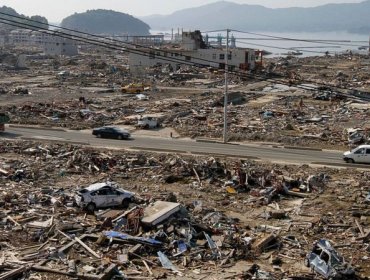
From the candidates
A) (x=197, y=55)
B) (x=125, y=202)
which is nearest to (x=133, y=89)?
(x=197, y=55)

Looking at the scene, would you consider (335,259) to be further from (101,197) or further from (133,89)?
(133,89)

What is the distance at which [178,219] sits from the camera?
63.0 feet

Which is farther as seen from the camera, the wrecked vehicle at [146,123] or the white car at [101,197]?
the wrecked vehicle at [146,123]

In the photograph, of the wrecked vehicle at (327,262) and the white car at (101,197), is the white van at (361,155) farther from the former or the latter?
the wrecked vehicle at (327,262)

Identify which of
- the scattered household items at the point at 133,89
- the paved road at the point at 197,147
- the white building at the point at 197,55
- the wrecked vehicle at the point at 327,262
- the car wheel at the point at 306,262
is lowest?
the paved road at the point at 197,147

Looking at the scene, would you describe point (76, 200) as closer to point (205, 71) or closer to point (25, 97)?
point (25, 97)

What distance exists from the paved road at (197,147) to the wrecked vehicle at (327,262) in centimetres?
1434

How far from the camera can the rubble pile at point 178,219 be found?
53.0 feet

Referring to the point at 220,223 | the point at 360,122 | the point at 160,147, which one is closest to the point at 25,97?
the point at 160,147

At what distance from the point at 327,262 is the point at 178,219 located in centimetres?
531

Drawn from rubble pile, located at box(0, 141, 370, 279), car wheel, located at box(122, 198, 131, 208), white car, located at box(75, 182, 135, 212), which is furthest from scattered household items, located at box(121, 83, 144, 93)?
car wheel, located at box(122, 198, 131, 208)

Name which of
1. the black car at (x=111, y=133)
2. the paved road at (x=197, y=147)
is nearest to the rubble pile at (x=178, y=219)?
the paved road at (x=197, y=147)

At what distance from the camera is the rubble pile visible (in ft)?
53.0

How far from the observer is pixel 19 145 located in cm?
3325
